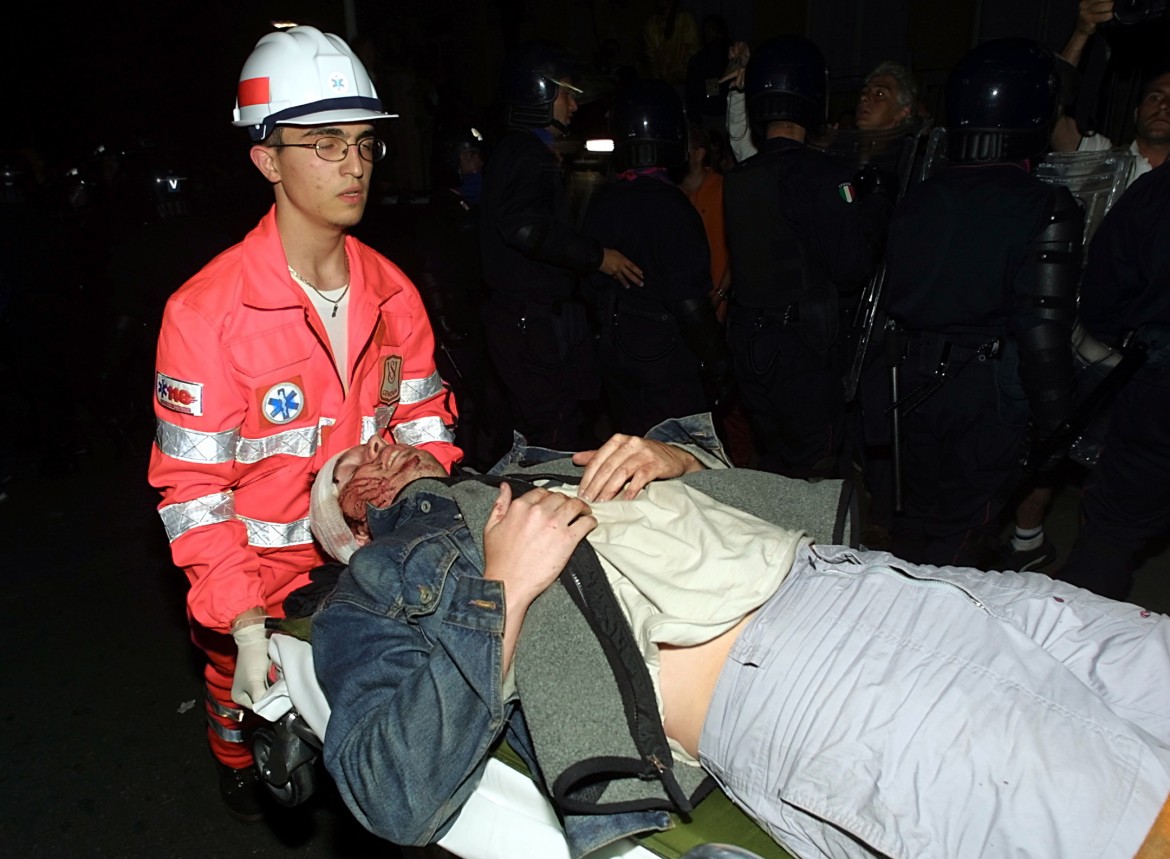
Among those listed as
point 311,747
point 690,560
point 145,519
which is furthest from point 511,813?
point 145,519

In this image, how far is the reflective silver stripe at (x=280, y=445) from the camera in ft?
7.36

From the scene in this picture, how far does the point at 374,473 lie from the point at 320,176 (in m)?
0.80

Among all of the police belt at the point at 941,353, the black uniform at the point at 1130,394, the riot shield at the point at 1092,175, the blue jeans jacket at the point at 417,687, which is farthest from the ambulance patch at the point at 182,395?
the riot shield at the point at 1092,175

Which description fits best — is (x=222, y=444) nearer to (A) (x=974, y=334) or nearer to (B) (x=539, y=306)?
(B) (x=539, y=306)

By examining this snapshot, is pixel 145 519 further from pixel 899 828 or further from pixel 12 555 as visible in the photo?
pixel 899 828

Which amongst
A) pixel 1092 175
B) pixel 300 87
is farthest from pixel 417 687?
pixel 1092 175

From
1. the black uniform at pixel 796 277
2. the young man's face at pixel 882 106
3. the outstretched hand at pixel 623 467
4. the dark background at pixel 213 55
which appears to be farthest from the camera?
the dark background at pixel 213 55

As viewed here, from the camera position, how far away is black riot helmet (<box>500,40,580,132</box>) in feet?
14.2

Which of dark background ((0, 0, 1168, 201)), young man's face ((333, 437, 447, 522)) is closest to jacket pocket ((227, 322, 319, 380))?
young man's face ((333, 437, 447, 522))

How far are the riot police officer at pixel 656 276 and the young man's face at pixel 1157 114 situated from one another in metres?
2.07

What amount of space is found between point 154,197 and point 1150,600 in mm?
5890

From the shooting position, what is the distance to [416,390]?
265cm

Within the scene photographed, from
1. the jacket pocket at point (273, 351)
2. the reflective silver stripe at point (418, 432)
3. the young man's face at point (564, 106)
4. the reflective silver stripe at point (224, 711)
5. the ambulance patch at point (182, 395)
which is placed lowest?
the reflective silver stripe at point (224, 711)

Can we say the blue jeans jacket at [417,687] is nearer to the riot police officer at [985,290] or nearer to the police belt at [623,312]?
the riot police officer at [985,290]
